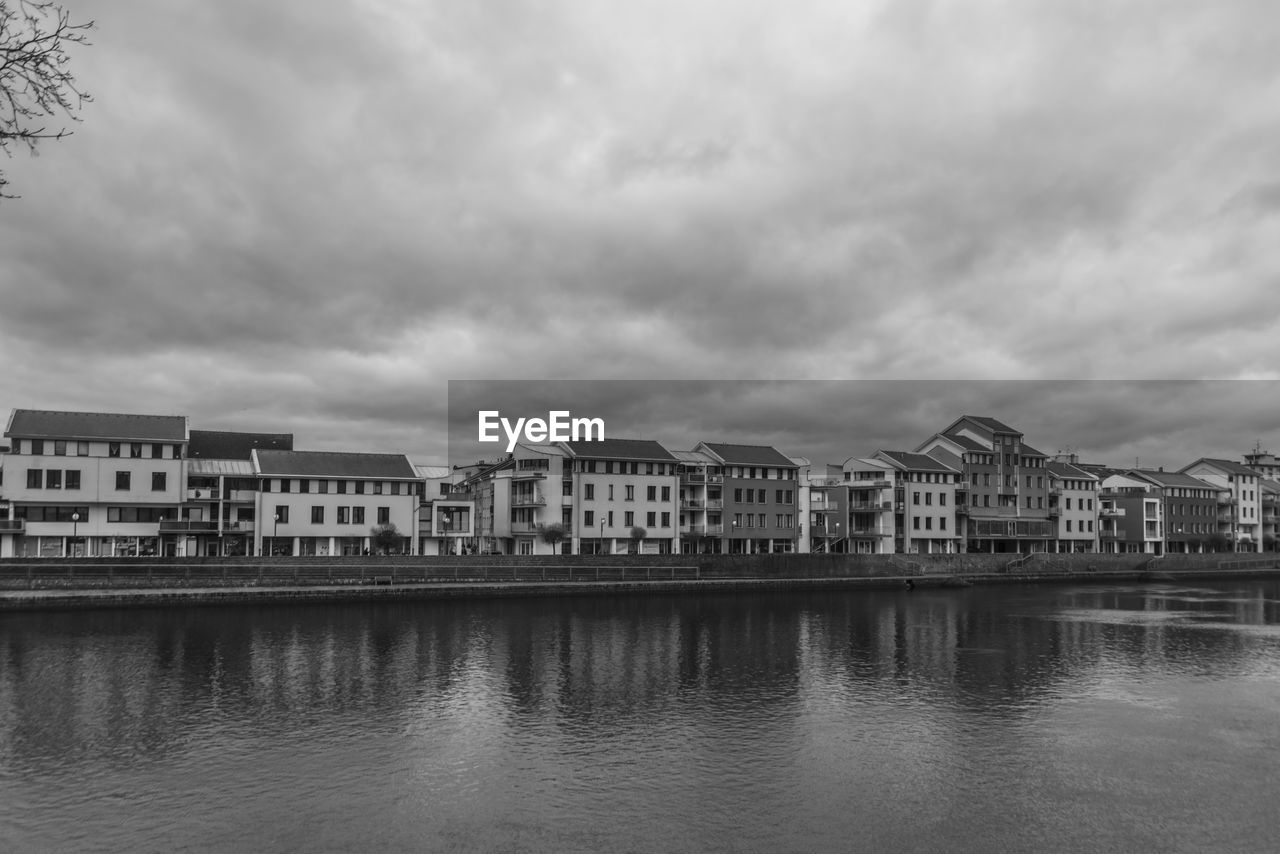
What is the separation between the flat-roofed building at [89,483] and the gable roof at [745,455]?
51.6 metres

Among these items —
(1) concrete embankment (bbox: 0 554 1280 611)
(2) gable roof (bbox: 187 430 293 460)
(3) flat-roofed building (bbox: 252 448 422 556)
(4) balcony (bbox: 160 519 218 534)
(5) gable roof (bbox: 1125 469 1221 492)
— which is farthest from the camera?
(5) gable roof (bbox: 1125 469 1221 492)

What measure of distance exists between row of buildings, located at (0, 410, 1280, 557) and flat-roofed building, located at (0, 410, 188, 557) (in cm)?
12

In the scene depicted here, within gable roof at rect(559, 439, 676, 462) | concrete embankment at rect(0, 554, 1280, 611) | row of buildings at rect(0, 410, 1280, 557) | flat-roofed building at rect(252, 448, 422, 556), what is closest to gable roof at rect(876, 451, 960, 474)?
row of buildings at rect(0, 410, 1280, 557)

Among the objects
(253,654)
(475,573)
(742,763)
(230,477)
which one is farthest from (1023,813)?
(230,477)

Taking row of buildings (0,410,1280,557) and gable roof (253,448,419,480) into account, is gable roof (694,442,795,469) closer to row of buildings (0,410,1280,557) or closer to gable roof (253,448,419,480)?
row of buildings (0,410,1280,557)

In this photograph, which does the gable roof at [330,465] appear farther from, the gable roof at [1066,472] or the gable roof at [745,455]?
the gable roof at [1066,472]

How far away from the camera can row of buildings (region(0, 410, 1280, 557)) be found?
70938 millimetres

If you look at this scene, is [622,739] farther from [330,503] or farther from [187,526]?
[187,526]

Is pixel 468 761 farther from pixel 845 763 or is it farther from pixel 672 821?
pixel 845 763

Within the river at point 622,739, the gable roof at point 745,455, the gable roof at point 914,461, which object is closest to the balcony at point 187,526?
the river at point 622,739

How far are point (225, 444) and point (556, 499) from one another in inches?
1337

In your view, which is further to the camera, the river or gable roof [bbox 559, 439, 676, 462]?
gable roof [bbox 559, 439, 676, 462]

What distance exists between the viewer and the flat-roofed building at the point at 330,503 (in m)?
76.4

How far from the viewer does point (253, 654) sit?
44.3 m
